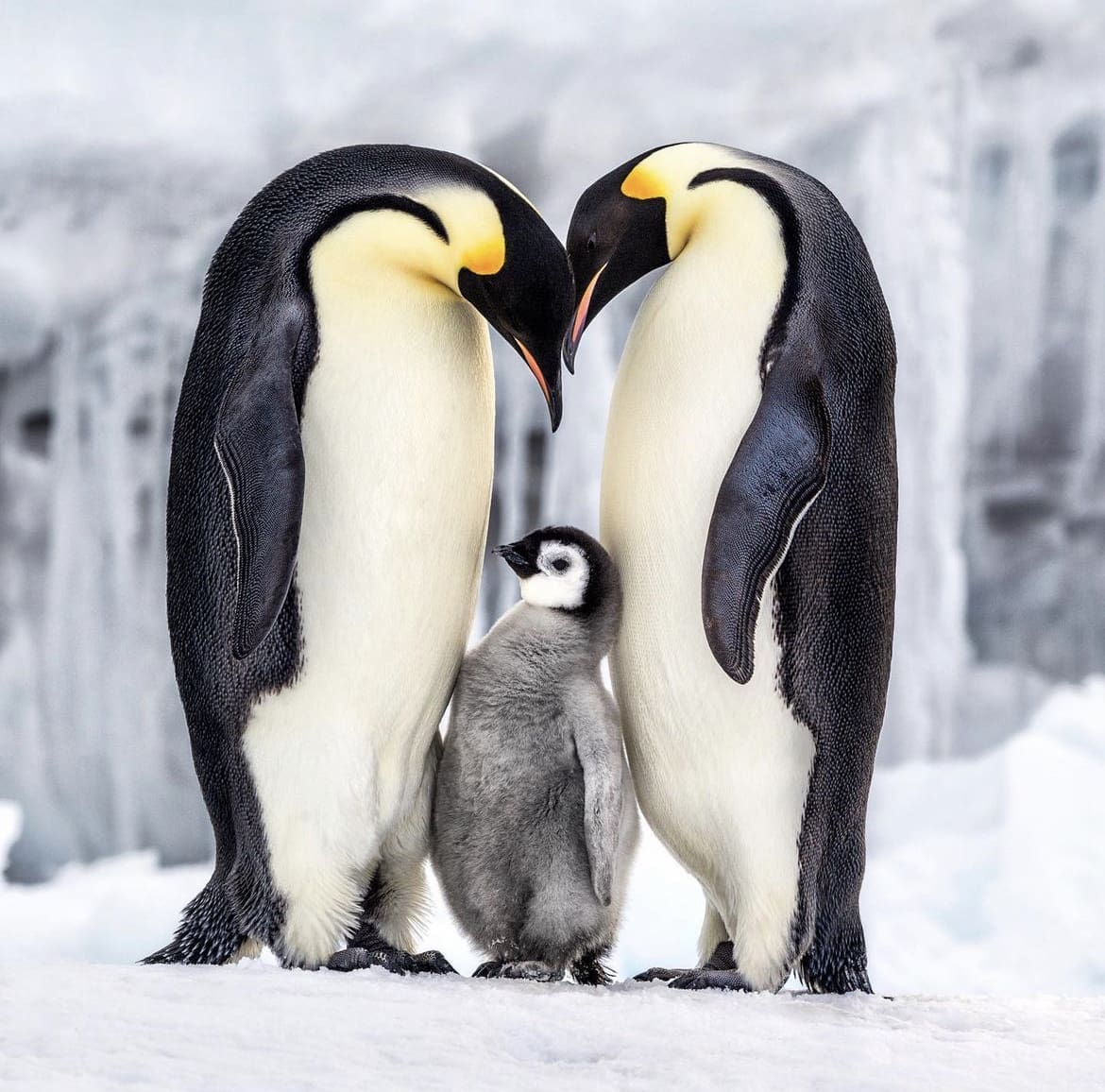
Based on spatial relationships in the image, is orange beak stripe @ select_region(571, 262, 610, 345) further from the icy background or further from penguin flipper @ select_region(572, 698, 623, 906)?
the icy background

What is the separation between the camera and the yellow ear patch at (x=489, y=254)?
130 cm

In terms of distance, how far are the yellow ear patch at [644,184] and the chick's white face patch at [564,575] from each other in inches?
14.0

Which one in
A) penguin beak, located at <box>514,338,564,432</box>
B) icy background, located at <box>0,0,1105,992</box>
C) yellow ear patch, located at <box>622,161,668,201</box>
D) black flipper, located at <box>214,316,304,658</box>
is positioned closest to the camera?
black flipper, located at <box>214,316,304,658</box>

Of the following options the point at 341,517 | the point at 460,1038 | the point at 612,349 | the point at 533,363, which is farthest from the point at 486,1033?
the point at 612,349

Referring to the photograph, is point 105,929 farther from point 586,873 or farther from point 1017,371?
point 1017,371

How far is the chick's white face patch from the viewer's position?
1.35 meters

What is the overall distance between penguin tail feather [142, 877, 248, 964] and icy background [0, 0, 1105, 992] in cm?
280

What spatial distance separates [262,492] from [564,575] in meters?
0.29

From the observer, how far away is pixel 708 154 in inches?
56.4

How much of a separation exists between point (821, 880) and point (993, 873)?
3.66 metres

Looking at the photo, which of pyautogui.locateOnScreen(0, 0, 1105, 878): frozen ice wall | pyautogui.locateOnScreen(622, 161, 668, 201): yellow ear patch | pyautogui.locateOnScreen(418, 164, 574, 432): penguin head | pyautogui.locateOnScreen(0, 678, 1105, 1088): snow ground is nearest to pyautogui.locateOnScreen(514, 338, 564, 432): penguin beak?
pyautogui.locateOnScreen(418, 164, 574, 432): penguin head

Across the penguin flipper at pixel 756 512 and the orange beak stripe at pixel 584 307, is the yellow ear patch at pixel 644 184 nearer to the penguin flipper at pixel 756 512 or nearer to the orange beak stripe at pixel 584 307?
the orange beak stripe at pixel 584 307

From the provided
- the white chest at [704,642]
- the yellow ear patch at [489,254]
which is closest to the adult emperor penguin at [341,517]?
the yellow ear patch at [489,254]

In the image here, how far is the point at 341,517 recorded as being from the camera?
51.6 inches
